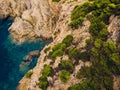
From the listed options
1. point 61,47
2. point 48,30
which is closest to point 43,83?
point 61,47

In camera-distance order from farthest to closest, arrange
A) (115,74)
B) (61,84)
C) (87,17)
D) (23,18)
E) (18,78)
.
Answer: (23,18), (18,78), (87,17), (61,84), (115,74)

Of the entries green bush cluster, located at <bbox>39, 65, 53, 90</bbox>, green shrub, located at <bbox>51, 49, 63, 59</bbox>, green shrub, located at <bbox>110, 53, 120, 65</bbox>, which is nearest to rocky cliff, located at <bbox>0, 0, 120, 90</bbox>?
green shrub, located at <bbox>51, 49, 63, 59</bbox>

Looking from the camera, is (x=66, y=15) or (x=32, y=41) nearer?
(x=66, y=15)

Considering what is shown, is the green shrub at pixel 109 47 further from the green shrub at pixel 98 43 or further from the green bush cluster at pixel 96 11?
the green bush cluster at pixel 96 11

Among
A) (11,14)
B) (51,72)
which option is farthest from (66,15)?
(11,14)

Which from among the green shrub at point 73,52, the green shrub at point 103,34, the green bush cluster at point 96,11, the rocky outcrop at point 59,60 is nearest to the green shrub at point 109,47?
the green shrub at point 103,34

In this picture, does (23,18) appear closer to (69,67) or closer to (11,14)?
(11,14)

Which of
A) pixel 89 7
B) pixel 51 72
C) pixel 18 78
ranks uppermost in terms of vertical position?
pixel 89 7

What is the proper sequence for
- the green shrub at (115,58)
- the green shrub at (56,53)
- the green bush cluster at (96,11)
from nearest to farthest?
1. the green shrub at (115,58)
2. the green bush cluster at (96,11)
3. the green shrub at (56,53)
